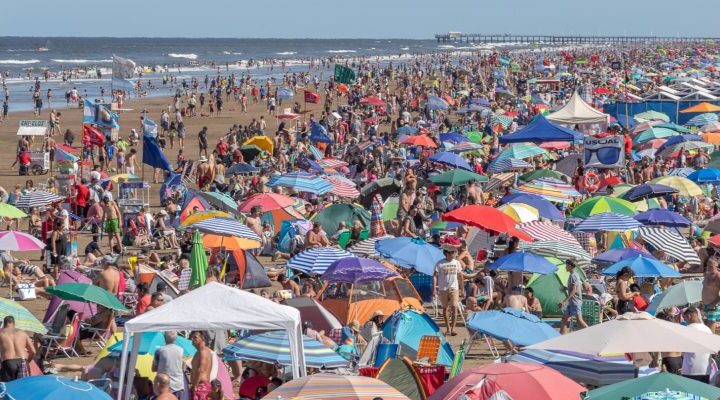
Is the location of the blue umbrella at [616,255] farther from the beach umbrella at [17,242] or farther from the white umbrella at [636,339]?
the beach umbrella at [17,242]

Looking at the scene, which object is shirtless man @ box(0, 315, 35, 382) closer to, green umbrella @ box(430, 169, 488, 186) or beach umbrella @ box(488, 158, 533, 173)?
green umbrella @ box(430, 169, 488, 186)

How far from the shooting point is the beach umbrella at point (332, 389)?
7375mm

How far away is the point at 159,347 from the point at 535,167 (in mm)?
13230

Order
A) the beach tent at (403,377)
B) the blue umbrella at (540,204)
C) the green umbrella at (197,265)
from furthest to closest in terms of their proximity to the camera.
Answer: the blue umbrella at (540,204)
the green umbrella at (197,265)
the beach tent at (403,377)

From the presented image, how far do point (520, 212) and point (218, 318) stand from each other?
25.1 ft

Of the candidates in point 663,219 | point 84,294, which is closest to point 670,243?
point 663,219

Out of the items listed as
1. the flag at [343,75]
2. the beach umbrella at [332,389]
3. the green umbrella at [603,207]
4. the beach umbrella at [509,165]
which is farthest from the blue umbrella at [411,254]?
the flag at [343,75]

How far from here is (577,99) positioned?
2403cm

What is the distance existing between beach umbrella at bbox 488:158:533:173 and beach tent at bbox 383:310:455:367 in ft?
33.6

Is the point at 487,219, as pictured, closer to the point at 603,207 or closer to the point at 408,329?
the point at 603,207

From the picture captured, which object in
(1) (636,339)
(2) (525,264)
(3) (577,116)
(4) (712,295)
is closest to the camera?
(1) (636,339)

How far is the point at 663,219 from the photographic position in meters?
15.7

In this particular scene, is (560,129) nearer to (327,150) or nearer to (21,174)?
(327,150)

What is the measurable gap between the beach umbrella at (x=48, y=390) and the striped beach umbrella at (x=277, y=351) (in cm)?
162
